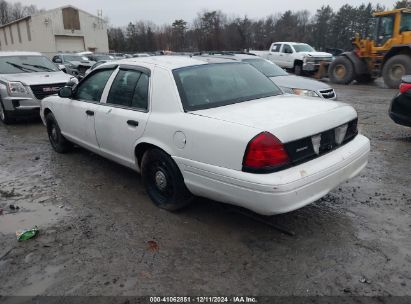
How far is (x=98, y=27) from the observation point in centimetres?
4850

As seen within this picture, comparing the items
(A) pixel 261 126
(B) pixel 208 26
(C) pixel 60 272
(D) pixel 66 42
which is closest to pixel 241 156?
(A) pixel 261 126

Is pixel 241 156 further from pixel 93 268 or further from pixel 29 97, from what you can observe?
pixel 29 97

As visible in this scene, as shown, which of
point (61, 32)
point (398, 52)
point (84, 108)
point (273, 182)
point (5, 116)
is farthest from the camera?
point (61, 32)

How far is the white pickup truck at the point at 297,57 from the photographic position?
2023 cm

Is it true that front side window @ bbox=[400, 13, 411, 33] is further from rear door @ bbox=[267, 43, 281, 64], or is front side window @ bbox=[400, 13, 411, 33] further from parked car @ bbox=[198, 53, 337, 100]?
parked car @ bbox=[198, 53, 337, 100]

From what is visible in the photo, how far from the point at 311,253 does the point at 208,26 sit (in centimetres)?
6666

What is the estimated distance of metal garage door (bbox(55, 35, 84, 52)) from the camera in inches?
1801

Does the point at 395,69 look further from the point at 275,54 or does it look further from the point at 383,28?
the point at 275,54

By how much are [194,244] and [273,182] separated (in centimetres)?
97

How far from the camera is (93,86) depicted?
190 inches

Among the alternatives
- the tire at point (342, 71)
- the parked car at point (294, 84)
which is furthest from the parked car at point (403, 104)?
the tire at point (342, 71)

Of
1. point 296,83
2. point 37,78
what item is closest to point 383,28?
point 296,83

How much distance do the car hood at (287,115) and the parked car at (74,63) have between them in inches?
582

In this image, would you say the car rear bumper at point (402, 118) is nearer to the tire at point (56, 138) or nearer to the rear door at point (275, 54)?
the tire at point (56, 138)
